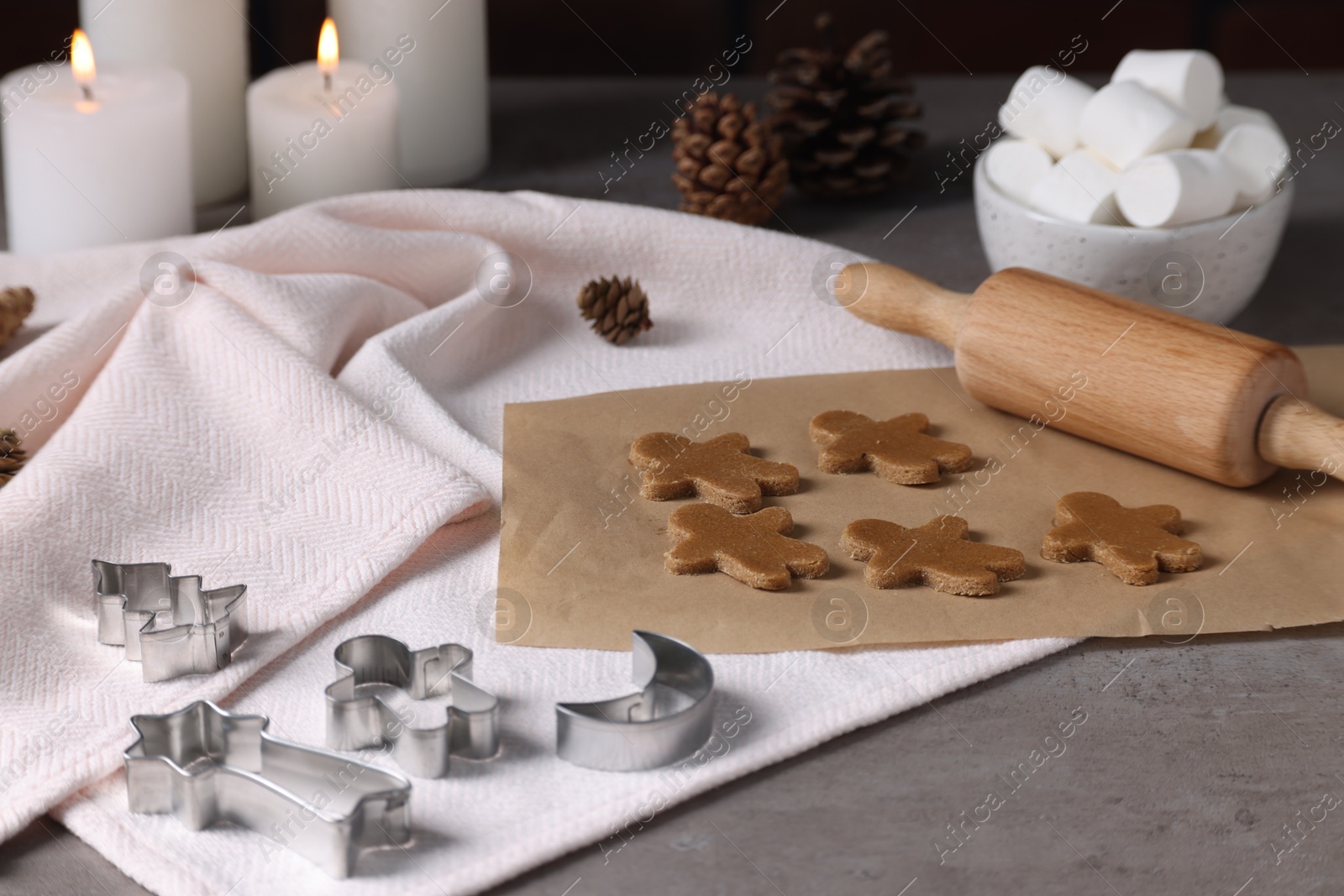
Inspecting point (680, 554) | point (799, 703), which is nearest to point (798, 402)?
point (680, 554)

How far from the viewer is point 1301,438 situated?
84cm

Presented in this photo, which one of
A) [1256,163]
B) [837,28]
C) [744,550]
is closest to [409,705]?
[744,550]

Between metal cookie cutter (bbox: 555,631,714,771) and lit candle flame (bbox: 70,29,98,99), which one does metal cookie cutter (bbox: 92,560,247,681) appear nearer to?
metal cookie cutter (bbox: 555,631,714,771)

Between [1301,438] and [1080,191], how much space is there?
27cm

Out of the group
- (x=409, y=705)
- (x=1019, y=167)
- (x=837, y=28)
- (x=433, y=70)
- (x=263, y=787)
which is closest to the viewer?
(x=263, y=787)

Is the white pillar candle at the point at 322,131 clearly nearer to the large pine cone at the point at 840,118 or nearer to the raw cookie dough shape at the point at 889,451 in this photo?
the large pine cone at the point at 840,118

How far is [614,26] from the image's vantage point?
7.14ft

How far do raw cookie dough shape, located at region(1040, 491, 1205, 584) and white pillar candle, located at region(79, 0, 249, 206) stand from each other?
0.91 meters

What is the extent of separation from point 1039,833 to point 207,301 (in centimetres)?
68

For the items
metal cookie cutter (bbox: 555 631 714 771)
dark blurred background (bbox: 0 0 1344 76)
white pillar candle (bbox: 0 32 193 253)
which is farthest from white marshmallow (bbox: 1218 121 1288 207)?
dark blurred background (bbox: 0 0 1344 76)

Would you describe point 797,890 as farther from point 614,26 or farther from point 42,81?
point 614,26

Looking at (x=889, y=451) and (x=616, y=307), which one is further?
(x=616, y=307)

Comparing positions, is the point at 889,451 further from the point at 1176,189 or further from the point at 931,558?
the point at 1176,189

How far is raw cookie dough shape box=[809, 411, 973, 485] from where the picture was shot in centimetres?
88
